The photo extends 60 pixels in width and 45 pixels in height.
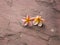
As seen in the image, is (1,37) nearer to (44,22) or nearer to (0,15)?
(0,15)

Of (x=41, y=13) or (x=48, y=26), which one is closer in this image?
(x=48, y=26)

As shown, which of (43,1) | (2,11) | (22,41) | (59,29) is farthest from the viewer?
(43,1)

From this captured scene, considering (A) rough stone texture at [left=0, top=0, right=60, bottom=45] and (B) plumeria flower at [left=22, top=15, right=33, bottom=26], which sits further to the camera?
(B) plumeria flower at [left=22, top=15, right=33, bottom=26]

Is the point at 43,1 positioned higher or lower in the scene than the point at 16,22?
higher

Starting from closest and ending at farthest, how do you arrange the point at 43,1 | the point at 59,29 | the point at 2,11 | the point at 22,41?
the point at 22,41 < the point at 59,29 < the point at 2,11 < the point at 43,1

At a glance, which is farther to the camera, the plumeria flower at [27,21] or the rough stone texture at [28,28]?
the plumeria flower at [27,21]

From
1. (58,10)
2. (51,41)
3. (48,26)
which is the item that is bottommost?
(51,41)

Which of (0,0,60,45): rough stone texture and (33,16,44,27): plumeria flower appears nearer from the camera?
(0,0,60,45): rough stone texture

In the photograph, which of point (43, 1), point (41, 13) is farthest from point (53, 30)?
point (43, 1)
